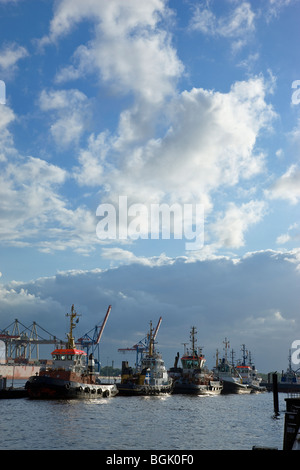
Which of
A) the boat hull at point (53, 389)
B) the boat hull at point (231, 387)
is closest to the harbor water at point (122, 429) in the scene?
the boat hull at point (53, 389)

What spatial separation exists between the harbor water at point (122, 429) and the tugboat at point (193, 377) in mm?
45394

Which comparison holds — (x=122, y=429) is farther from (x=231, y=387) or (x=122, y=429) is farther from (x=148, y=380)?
(x=231, y=387)

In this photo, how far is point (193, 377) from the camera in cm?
12038

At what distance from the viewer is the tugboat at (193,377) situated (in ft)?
382

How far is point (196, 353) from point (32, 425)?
9071cm

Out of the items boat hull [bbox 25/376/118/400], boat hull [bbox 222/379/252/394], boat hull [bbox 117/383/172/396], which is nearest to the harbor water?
boat hull [bbox 25/376/118/400]

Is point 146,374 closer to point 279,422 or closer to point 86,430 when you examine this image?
point 279,422

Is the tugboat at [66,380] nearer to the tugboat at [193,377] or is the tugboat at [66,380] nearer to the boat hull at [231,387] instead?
the tugboat at [193,377]

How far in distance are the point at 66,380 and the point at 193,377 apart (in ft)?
177

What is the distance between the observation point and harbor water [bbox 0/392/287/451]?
39.7 metres

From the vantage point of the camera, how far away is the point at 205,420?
6238cm

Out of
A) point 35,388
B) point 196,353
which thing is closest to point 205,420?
point 35,388
